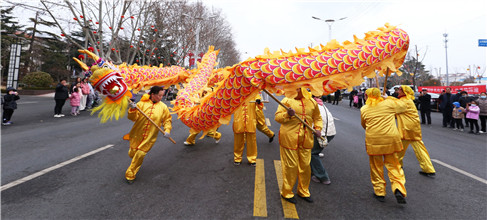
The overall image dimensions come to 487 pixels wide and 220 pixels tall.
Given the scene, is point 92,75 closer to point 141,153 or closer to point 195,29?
point 141,153

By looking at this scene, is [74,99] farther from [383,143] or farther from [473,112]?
[473,112]

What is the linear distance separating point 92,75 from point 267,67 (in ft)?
7.73

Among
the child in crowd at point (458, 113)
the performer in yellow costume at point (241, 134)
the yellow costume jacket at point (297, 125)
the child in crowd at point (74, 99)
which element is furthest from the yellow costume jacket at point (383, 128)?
the child in crowd at point (74, 99)

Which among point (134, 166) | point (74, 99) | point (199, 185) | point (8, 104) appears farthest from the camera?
point (74, 99)

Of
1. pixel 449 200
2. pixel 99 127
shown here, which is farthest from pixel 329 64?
pixel 99 127

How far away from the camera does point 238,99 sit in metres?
3.09

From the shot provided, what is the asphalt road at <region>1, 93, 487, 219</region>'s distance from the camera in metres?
2.66

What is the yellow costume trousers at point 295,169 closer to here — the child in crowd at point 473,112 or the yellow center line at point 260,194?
the yellow center line at point 260,194

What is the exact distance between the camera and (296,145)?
116 inches

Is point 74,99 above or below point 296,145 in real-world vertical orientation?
above

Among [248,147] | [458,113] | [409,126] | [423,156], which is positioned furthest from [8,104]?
[458,113]

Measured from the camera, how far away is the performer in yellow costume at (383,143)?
300 centimetres

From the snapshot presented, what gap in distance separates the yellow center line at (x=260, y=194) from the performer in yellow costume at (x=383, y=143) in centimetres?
157

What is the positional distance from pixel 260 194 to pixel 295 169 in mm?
625
